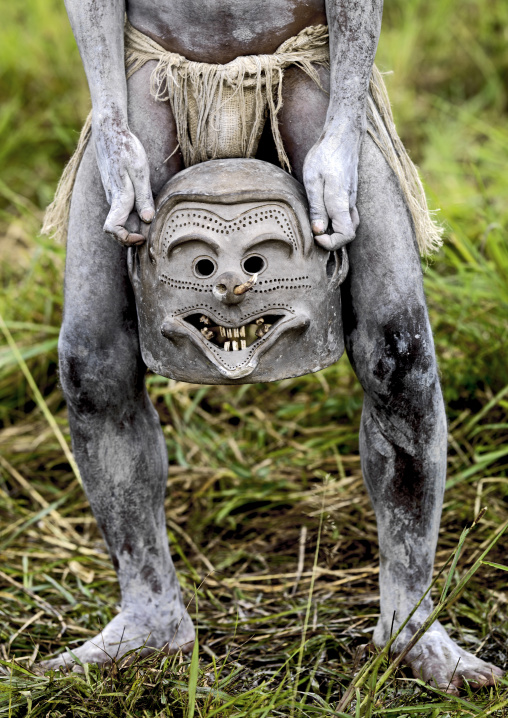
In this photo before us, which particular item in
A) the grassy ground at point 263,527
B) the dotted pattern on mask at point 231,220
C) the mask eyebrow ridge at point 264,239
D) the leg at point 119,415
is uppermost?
the dotted pattern on mask at point 231,220

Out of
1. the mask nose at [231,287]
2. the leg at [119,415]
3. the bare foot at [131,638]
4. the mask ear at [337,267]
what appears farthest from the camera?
the bare foot at [131,638]

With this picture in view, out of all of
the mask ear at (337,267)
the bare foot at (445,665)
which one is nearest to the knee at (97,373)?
the mask ear at (337,267)

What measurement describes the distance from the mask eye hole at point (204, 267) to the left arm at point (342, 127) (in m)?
0.17

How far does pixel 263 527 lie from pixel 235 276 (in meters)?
1.17

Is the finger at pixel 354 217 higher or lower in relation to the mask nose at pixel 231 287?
higher

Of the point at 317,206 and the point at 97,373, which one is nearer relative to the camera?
the point at 317,206

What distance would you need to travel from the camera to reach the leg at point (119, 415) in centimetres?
161

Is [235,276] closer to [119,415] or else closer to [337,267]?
[337,267]

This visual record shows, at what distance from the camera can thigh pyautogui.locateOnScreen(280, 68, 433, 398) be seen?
1.55 meters

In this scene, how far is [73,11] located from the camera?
5.06ft

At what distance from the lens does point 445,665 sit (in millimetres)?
1673

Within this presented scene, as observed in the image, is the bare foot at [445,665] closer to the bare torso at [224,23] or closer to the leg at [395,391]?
the leg at [395,391]

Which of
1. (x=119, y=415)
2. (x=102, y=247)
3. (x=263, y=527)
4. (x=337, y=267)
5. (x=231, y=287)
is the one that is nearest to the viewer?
(x=231, y=287)

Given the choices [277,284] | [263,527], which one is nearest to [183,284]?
[277,284]
